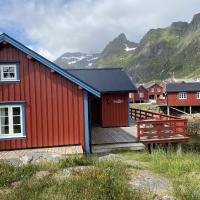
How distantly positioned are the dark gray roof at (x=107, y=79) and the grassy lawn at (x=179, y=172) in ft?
33.6

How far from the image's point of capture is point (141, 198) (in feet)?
24.8

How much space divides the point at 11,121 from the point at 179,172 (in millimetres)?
8299

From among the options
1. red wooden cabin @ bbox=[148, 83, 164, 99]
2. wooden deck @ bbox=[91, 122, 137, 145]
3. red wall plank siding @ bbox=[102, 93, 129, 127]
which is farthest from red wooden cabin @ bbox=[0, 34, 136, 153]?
red wooden cabin @ bbox=[148, 83, 164, 99]

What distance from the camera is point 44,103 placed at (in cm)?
1530

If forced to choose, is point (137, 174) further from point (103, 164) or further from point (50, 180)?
point (50, 180)

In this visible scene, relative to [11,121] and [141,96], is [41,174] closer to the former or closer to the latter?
[11,121]

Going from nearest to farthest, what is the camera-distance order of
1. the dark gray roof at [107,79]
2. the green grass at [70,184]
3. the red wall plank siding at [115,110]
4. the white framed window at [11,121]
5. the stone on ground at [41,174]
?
the green grass at [70,184] < the stone on ground at [41,174] < the white framed window at [11,121] < the dark gray roof at [107,79] < the red wall plank siding at [115,110]

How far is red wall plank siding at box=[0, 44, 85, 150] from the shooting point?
1508 cm

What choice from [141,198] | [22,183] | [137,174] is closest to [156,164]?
[137,174]

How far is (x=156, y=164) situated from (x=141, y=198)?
403 cm

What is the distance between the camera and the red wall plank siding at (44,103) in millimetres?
15078

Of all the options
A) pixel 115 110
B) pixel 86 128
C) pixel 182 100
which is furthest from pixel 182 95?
pixel 86 128

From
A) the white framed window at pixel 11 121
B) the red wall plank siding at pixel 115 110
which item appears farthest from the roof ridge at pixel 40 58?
the red wall plank siding at pixel 115 110

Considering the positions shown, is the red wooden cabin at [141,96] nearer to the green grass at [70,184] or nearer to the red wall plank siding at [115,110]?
the red wall plank siding at [115,110]
